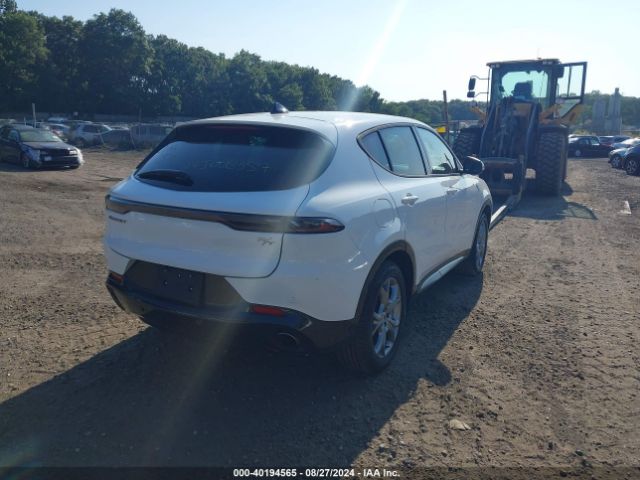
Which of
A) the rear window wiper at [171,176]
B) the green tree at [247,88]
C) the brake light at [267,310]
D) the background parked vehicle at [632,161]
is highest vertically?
the green tree at [247,88]

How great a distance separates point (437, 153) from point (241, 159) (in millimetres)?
2444

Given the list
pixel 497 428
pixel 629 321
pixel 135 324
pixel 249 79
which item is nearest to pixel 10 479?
pixel 135 324

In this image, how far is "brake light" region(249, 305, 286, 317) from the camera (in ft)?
10.1

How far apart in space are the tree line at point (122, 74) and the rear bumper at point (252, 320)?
58.7m

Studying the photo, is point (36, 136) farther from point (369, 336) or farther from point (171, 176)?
point (369, 336)

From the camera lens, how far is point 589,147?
114 ft

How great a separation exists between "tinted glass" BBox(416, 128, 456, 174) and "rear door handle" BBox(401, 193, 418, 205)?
2.69 feet

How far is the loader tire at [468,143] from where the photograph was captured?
1363 cm

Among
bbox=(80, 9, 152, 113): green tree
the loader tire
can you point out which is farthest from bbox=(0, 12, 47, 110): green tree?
the loader tire

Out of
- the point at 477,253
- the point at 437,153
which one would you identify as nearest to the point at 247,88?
the point at 477,253

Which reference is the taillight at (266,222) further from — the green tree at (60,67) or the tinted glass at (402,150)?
→ the green tree at (60,67)

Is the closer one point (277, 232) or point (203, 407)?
point (277, 232)

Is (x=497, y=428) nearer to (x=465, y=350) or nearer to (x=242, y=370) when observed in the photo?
(x=465, y=350)

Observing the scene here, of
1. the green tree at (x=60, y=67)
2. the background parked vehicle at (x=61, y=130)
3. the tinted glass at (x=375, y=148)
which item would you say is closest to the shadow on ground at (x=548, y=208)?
the tinted glass at (x=375, y=148)
